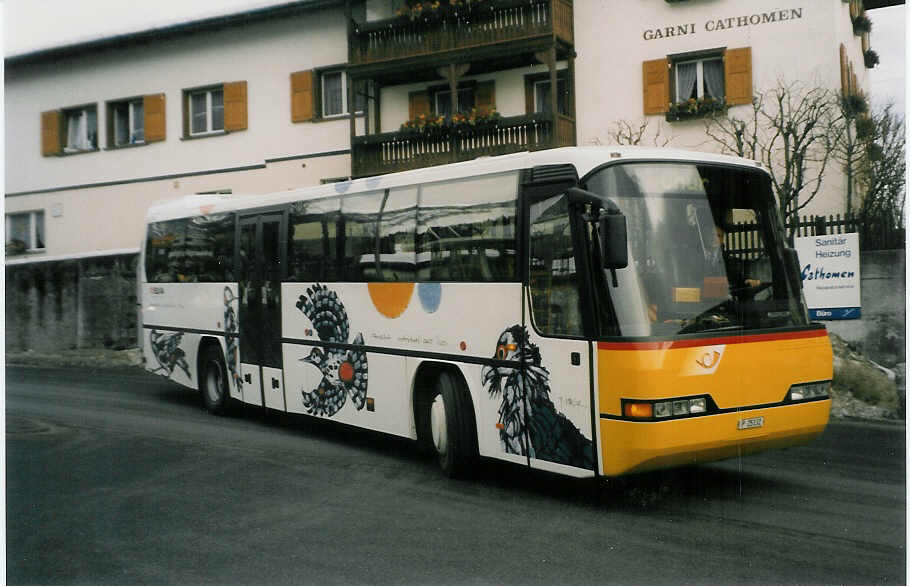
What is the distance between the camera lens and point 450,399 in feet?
25.9

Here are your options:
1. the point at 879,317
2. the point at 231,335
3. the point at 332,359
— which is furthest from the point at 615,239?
the point at 231,335

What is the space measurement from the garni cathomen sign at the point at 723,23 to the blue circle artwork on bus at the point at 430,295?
671cm

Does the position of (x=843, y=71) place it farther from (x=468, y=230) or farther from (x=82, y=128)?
(x=82, y=128)

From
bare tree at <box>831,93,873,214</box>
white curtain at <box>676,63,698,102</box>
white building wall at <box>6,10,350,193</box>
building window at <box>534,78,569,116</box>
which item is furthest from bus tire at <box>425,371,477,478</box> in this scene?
building window at <box>534,78,569,116</box>

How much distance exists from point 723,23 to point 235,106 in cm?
735

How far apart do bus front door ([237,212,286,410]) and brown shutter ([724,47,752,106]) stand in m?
7.70

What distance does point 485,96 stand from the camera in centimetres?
1805

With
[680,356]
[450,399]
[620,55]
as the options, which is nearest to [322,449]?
[450,399]

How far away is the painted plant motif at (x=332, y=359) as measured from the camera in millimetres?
9234

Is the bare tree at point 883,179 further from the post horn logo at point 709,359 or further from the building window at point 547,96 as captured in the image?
the building window at point 547,96

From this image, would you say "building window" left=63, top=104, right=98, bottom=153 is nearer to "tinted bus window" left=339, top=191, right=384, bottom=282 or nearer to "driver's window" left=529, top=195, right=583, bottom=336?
"tinted bus window" left=339, top=191, right=384, bottom=282

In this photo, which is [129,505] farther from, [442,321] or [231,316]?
[231,316]

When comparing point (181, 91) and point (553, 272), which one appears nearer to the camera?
point (553, 272)

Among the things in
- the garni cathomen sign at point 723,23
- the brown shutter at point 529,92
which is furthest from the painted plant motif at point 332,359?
the brown shutter at point 529,92
